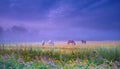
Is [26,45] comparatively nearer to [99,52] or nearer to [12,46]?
[12,46]

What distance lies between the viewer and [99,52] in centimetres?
751

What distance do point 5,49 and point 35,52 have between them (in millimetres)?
938

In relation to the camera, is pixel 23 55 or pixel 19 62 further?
pixel 23 55

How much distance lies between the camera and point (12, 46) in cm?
817

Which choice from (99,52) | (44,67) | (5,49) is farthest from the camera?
(5,49)

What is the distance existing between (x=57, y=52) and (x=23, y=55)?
103 centimetres

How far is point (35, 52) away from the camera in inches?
314

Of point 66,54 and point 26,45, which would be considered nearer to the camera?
point 66,54

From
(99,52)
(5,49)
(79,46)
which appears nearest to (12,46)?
(5,49)

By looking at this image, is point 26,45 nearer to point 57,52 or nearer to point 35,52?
point 35,52

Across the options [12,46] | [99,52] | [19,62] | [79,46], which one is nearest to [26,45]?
[12,46]

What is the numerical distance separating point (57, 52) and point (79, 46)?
80 cm

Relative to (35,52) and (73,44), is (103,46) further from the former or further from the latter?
(35,52)

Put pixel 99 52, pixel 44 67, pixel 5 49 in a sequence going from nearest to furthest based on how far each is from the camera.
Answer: pixel 44 67, pixel 99 52, pixel 5 49
